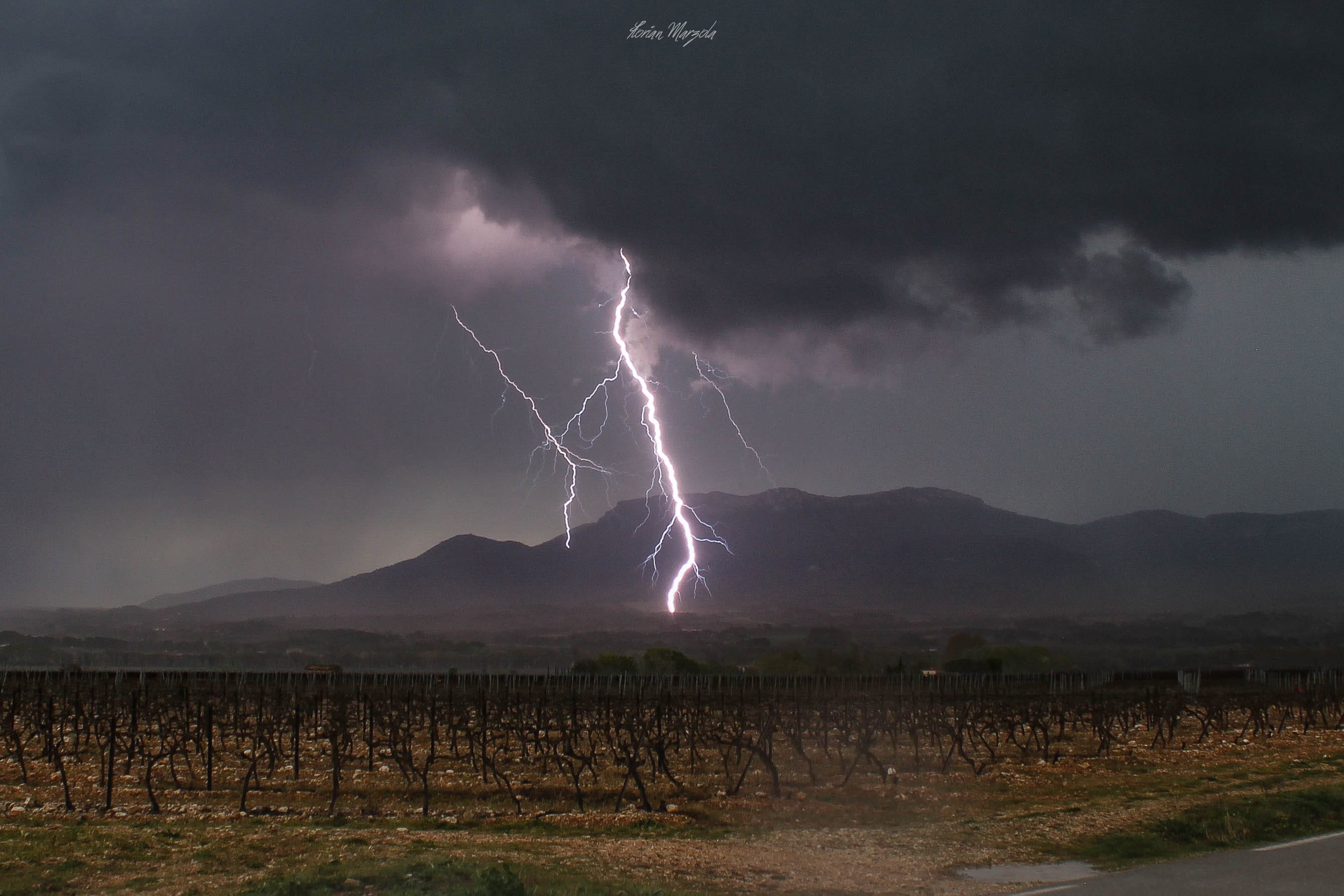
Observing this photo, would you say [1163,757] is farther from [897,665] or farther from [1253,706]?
[897,665]

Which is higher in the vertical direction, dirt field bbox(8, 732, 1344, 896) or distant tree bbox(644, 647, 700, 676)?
dirt field bbox(8, 732, 1344, 896)

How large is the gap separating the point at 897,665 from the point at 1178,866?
145m

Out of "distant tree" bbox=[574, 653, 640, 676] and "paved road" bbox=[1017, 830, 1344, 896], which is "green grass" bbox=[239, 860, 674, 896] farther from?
"distant tree" bbox=[574, 653, 640, 676]

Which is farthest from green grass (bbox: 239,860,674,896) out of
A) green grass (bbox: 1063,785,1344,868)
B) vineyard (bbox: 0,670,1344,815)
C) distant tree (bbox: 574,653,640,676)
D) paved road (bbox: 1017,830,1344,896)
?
distant tree (bbox: 574,653,640,676)

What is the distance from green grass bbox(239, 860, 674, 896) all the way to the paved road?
17.5 feet

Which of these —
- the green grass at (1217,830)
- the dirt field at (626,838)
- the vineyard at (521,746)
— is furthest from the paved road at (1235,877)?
the vineyard at (521,746)

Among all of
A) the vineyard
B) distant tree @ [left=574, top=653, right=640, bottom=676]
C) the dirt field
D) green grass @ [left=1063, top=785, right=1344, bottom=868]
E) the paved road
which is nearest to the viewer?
the paved road

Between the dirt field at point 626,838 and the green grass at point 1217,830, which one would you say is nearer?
the dirt field at point 626,838

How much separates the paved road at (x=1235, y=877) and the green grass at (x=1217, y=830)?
1.39m

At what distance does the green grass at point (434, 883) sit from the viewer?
38.2 ft

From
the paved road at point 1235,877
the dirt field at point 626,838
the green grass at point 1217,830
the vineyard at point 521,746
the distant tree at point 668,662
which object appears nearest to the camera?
the paved road at point 1235,877

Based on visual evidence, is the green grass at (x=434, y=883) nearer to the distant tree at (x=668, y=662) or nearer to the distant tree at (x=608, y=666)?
the distant tree at (x=608, y=666)

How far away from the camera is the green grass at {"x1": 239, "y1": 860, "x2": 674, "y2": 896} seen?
11648 mm

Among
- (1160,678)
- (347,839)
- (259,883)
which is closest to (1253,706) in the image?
(347,839)
